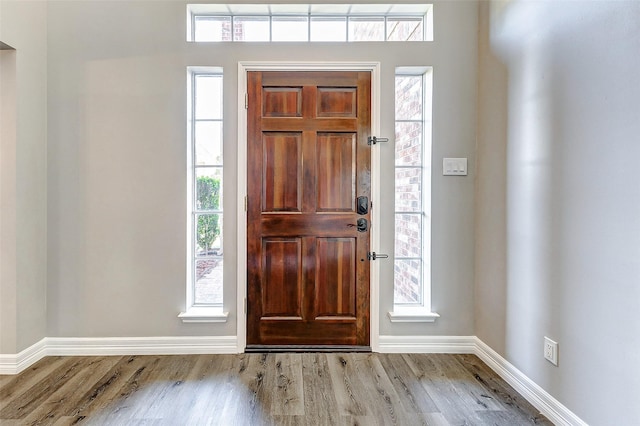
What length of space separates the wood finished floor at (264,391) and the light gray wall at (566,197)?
0.41m

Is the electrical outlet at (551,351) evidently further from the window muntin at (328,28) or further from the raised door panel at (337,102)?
the window muntin at (328,28)

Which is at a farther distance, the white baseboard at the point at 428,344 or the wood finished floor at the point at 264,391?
the white baseboard at the point at 428,344

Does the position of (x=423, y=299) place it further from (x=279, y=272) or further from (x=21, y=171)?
(x=21, y=171)

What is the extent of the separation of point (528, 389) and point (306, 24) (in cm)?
282

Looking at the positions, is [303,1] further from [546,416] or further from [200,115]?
[546,416]

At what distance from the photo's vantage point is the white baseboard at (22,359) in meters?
2.10

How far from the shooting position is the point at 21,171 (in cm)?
216

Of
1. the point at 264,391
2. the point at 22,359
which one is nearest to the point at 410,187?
the point at 264,391

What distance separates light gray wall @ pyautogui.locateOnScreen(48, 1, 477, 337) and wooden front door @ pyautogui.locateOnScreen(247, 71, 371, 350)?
16 cm

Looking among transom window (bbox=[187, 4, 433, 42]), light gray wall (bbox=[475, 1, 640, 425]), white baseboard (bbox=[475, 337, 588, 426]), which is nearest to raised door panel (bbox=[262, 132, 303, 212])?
transom window (bbox=[187, 4, 433, 42])

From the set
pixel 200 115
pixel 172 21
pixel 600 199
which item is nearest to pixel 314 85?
pixel 200 115

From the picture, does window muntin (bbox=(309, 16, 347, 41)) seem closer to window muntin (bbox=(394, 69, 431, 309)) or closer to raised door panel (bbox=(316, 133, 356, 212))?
window muntin (bbox=(394, 69, 431, 309))

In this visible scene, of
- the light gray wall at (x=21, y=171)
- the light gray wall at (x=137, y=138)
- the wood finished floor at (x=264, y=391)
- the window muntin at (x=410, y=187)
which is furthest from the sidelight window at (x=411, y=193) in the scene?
the light gray wall at (x=21, y=171)

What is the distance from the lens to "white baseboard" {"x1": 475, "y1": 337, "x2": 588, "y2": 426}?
163cm
